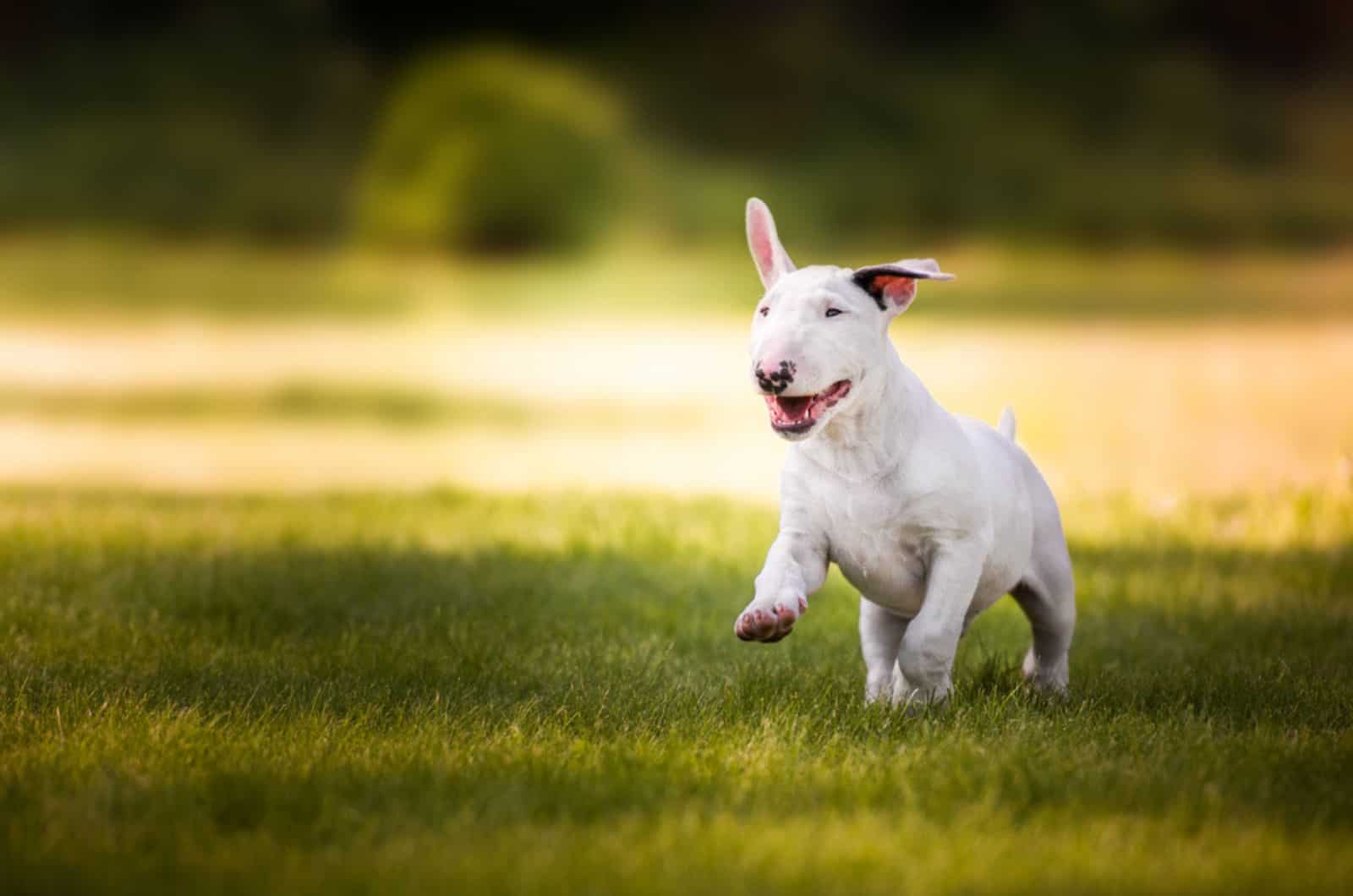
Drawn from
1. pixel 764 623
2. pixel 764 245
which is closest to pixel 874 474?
pixel 764 623

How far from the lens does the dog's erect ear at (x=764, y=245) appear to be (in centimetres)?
517

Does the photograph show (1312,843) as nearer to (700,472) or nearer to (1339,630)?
(1339,630)

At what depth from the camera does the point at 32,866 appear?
130 inches

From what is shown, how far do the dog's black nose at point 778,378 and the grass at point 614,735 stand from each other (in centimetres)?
106

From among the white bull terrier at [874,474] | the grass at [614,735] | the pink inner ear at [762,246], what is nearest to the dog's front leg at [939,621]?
the white bull terrier at [874,474]

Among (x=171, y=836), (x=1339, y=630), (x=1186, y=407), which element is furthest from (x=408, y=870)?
(x=1186, y=407)

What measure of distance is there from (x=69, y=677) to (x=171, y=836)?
2.10 m

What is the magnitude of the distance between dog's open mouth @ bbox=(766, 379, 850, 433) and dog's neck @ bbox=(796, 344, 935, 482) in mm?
130

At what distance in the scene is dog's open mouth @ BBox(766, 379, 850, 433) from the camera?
459 cm

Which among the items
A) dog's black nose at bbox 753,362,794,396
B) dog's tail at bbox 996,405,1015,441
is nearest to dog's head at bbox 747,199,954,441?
dog's black nose at bbox 753,362,794,396

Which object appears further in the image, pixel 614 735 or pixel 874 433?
pixel 874 433

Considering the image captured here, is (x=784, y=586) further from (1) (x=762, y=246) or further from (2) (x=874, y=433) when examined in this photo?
(1) (x=762, y=246)

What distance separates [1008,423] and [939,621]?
1375mm

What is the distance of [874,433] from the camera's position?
4.87m
